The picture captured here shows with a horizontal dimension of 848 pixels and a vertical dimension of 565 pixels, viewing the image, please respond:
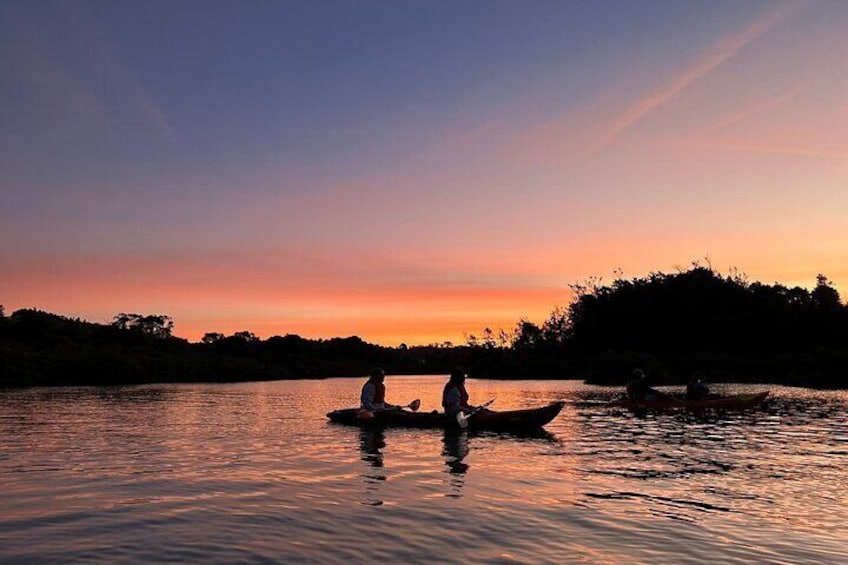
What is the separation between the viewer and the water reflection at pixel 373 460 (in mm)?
13470

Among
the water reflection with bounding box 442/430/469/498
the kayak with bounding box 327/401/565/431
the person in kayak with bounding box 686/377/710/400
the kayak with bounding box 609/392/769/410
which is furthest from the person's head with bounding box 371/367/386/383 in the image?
the person in kayak with bounding box 686/377/710/400

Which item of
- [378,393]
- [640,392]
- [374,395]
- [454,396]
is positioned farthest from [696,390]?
[374,395]

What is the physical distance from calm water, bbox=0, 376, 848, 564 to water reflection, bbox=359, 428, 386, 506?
67 millimetres

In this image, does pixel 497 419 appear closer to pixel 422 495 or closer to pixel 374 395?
pixel 374 395

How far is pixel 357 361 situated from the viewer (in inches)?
4742

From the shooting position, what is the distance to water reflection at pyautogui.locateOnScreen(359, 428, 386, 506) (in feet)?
44.2

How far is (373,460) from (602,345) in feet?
274

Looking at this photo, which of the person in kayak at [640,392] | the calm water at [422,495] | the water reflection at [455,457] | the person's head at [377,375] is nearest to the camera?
the calm water at [422,495]

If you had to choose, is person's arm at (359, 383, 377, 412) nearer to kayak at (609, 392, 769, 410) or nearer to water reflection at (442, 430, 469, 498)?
water reflection at (442, 430, 469, 498)

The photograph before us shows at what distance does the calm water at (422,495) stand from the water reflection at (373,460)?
0.22 feet

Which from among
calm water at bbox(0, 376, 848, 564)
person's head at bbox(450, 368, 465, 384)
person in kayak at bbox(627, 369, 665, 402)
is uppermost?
person's head at bbox(450, 368, 465, 384)

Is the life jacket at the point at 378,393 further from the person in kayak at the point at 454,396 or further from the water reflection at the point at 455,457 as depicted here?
the water reflection at the point at 455,457

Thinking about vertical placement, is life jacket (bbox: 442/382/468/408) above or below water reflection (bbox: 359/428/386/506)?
above

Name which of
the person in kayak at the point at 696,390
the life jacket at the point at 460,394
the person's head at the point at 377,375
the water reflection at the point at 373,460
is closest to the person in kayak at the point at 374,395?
the person's head at the point at 377,375
